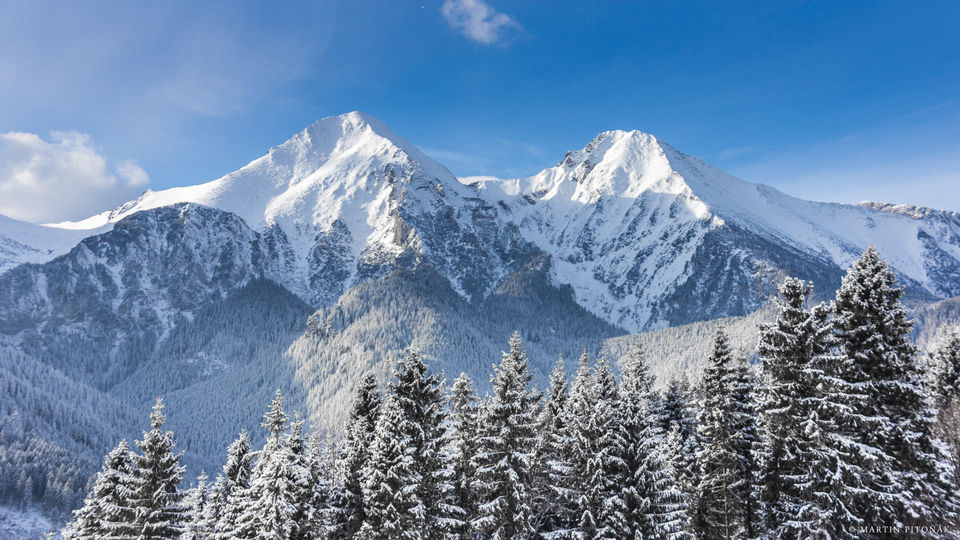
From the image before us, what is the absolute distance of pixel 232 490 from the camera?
103ft

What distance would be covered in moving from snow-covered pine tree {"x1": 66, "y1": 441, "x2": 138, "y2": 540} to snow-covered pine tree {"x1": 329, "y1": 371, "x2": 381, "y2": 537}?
425 inches

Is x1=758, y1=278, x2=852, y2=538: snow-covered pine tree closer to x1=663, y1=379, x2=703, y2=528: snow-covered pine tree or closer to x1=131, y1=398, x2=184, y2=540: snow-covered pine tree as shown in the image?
x1=663, y1=379, x2=703, y2=528: snow-covered pine tree

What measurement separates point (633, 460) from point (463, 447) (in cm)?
875

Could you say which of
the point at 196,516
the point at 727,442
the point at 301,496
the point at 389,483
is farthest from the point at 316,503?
the point at 727,442

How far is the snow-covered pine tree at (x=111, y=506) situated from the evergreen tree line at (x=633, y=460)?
0.35ft

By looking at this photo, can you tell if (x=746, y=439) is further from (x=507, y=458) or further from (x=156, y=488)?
(x=156, y=488)

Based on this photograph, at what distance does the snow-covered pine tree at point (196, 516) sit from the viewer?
28.5m

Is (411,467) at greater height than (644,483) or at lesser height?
lesser

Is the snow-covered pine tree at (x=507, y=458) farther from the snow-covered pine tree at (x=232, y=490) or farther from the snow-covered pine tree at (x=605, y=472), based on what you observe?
the snow-covered pine tree at (x=232, y=490)

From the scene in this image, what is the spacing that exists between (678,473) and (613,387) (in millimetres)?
6357

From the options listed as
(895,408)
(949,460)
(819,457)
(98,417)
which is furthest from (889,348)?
(98,417)

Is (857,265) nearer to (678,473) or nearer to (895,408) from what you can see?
(895,408)

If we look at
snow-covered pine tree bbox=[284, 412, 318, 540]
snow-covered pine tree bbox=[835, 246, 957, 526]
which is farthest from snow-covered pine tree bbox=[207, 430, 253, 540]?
snow-covered pine tree bbox=[835, 246, 957, 526]

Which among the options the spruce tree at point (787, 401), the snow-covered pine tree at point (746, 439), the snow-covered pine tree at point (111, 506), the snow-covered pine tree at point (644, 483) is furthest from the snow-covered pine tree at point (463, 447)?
the snow-covered pine tree at point (111, 506)
